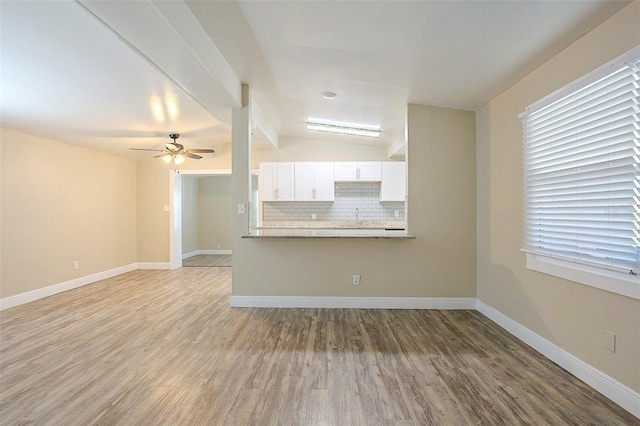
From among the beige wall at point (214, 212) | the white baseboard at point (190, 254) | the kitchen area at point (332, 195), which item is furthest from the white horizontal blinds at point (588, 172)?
the white baseboard at point (190, 254)

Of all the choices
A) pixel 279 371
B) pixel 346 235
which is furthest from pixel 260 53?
pixel 279 371

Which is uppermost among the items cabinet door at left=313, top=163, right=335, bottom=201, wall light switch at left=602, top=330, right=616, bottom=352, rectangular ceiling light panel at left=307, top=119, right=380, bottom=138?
rectangular ceiling light panel at left=307, top=119, right=380, bottom=138

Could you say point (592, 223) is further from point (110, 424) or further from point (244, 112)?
point (244, 112)

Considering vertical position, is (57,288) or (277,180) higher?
(277,180)

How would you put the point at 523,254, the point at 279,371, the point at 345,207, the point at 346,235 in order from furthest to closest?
the point at 345,207
the point at 346,235
the point at 523,254
the point at 279,371

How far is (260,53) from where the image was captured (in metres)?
2.77

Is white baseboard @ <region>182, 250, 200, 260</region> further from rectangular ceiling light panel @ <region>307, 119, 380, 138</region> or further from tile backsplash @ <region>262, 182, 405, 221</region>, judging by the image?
rectangular ceiling light panel @ <region>307, 119, 380, 138</region>

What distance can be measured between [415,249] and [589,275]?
177 cm

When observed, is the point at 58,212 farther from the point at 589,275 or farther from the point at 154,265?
the point at 589,275

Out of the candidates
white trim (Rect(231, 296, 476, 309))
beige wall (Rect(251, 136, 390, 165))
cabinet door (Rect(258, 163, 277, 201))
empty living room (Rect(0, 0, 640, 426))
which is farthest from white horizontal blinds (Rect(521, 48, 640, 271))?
cabinet door (Rect(258, 163, 277, 201))

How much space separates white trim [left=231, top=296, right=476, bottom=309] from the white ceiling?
7.84ft

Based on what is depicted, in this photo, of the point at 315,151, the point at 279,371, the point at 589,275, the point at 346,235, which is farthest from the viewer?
the point at 315,151

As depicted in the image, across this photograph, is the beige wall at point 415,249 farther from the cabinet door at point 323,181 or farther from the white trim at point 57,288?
the white trim at point 57,288

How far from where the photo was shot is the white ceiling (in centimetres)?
193
